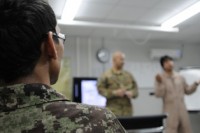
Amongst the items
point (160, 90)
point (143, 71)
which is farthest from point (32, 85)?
point (143, 71)

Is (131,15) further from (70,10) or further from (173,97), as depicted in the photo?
(173,97)

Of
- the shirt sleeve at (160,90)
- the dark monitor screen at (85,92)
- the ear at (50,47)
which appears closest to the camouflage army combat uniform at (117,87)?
the shirt sleeve at (160,90)

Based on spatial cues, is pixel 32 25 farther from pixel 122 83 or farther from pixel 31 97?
pixel 122 83

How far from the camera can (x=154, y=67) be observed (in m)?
5.39

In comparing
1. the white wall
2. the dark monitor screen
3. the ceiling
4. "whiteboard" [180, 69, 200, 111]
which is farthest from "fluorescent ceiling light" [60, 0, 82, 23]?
"whiteboard" [180, 69, 200, 111]

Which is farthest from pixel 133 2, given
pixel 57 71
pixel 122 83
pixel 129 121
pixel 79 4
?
pixel 57 71

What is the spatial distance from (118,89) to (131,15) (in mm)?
1419

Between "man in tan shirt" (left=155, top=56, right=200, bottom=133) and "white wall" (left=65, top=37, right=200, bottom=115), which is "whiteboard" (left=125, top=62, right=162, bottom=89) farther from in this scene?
"man in tan shirt" (left=155, top=56, right=200, bottom=133)

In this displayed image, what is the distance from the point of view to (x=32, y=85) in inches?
21.3

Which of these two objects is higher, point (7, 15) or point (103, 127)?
point (7, 15)

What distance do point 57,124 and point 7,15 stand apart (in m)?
0.26

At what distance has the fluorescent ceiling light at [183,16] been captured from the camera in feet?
11.5

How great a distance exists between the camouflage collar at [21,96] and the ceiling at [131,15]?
2.79 meters

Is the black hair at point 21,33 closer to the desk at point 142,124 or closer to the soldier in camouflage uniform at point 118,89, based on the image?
the desk at point 142,124
